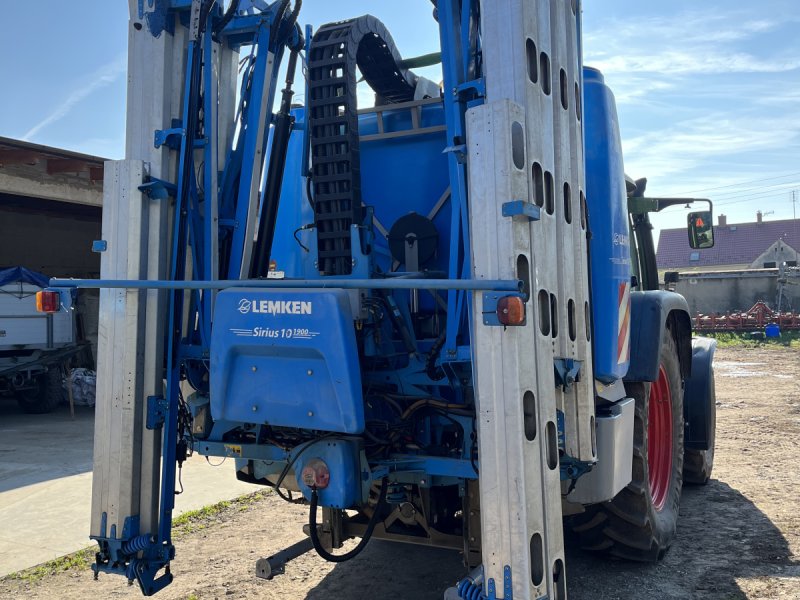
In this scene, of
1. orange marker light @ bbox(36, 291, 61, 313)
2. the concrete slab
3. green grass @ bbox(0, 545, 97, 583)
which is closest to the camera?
orange marker light @ bbox(36, 291, 61, 313)

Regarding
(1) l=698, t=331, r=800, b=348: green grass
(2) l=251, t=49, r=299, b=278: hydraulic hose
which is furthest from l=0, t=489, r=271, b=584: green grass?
(1) l=698, t=331, r=800, b=348: green grass

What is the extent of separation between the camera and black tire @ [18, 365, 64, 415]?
12.0 metres

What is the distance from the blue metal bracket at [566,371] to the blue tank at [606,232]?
0.47 metres

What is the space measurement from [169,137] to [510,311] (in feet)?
6.54

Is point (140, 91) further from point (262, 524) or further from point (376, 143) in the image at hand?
point (262, 524)

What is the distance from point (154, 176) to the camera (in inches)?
136

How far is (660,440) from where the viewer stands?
4777 mm

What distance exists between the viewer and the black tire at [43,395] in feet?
39.4

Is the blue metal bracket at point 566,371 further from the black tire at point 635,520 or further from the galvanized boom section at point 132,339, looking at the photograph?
the galvanized boom section at point 132,339

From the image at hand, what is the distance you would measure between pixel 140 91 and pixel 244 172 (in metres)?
0.62

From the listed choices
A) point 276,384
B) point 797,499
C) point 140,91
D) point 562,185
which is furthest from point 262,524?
point 797,499

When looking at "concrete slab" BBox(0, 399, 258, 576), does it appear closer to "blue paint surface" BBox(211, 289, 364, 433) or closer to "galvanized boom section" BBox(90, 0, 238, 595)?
"galvanized boom section" BBox(90, 0, 238, 595)

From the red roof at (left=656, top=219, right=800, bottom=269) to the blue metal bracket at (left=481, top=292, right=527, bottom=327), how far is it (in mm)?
47580

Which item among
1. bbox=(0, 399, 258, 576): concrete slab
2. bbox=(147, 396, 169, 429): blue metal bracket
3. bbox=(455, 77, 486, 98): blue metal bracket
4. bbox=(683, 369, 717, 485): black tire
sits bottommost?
bbox=(0, 399, 258, 576): concrete slab
